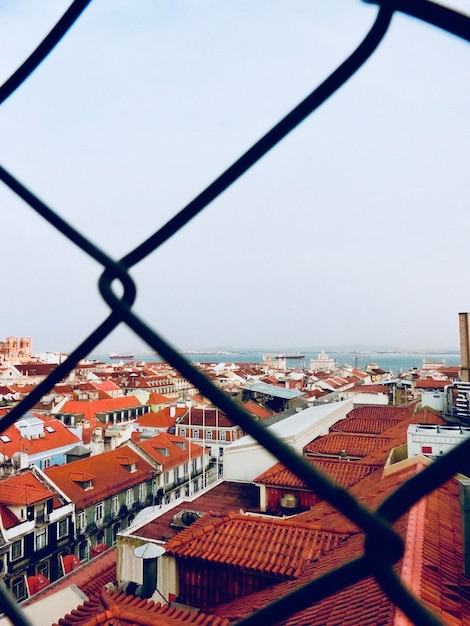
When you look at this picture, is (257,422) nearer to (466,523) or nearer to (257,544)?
(466,523)

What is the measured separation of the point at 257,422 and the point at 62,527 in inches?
524

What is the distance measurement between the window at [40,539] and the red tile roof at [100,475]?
1.08 metres

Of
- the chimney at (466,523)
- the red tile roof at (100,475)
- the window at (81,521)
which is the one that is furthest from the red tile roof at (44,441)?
the chimney at (466,523)

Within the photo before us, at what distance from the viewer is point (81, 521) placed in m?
12.6

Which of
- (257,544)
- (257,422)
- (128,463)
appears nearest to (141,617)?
(257,544)

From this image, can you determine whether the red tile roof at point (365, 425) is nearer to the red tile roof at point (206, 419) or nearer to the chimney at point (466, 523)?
the chimney at point (466, 523)

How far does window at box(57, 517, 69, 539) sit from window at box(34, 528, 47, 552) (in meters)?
0.42

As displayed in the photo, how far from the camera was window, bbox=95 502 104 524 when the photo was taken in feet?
43.2

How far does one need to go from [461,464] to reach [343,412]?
516 inches

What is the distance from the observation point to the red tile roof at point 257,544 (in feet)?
12.7

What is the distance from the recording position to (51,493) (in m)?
12.0

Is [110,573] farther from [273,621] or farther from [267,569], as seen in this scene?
[273,621]

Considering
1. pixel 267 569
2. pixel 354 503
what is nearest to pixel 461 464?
pixel 354 503

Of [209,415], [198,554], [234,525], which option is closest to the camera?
[198,554]
